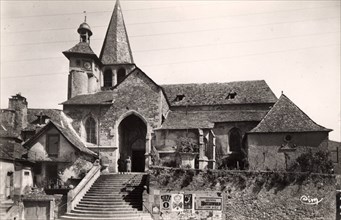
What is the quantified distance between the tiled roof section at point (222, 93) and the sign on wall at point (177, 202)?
50.9ft

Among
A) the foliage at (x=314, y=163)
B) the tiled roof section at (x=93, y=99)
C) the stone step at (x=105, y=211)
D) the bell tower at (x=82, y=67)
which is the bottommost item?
the stone step at (x=105, y=211)

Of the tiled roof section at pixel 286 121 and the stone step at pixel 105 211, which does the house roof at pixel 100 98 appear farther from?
the stone step at pixel 105 211

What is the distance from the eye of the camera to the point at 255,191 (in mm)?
21828

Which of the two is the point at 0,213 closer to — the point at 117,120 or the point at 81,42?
the point at 117,120

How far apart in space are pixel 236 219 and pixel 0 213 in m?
13.5

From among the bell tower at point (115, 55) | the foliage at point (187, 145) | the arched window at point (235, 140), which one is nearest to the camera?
the foliage at point (187, 145)

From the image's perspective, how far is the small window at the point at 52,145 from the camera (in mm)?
26531

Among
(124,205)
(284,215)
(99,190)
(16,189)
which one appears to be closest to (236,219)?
(284,215)

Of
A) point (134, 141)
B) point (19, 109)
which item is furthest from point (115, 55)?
point (134, 141)

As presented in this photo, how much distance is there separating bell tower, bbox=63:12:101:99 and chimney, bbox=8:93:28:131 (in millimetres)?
4621

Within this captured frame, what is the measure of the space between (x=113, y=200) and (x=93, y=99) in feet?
42.7

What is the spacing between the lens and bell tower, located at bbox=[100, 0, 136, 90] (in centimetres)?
4128

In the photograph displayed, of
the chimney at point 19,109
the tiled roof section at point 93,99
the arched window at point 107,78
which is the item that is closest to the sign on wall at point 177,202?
the tiled roof section at point 93,99

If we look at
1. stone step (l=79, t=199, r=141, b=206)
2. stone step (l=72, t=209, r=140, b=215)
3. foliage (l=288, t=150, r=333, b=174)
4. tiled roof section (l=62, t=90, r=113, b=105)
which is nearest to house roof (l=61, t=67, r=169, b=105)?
tiled roof section (l=62, t=90, r=113, b=105)
